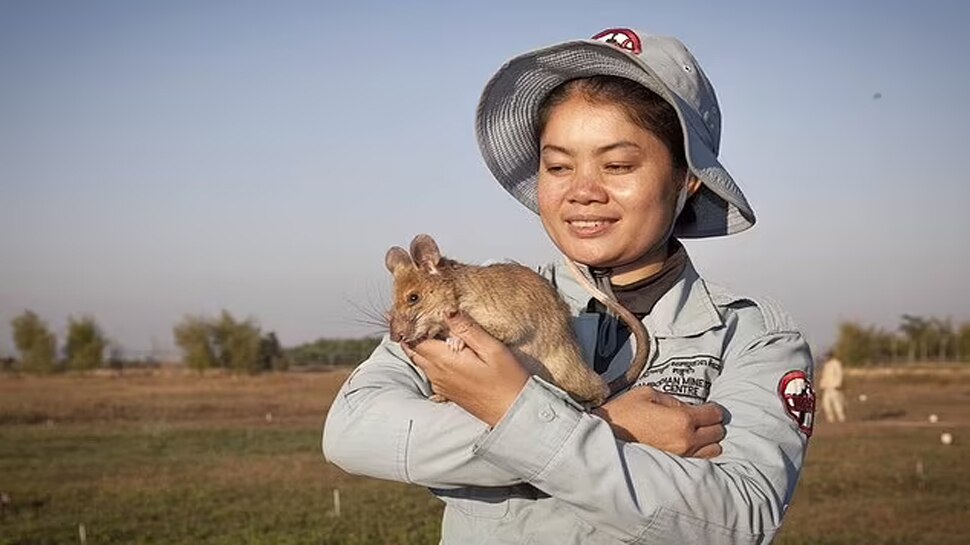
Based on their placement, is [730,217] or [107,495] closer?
[730,217]

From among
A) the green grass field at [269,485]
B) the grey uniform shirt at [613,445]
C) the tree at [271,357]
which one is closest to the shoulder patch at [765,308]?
the grey uniform shirt at [613,445]

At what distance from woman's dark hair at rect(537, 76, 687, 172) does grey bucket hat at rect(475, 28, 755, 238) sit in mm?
32

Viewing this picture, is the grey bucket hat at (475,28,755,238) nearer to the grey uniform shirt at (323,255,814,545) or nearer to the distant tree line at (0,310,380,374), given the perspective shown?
the grey uniform shirt at (323,255,814,545)

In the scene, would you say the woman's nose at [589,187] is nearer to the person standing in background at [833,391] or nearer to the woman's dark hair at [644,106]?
the woman's dark hair at [644,106]

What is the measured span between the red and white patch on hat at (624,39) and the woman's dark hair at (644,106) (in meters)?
0.09

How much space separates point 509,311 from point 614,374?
336mm

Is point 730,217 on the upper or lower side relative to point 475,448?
upper

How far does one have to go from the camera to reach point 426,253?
2941mm

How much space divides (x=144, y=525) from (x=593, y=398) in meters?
12.0

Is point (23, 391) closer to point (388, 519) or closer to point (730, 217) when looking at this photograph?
point (388, 519)

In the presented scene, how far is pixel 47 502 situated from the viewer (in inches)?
599

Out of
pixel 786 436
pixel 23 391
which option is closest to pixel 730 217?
pixel 786 436

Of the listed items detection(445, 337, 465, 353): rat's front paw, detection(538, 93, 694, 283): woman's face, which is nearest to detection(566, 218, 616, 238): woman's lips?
detection(538, 93, 694, 283): woman's face

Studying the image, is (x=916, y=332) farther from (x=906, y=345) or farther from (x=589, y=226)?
(x=589, y=226)
